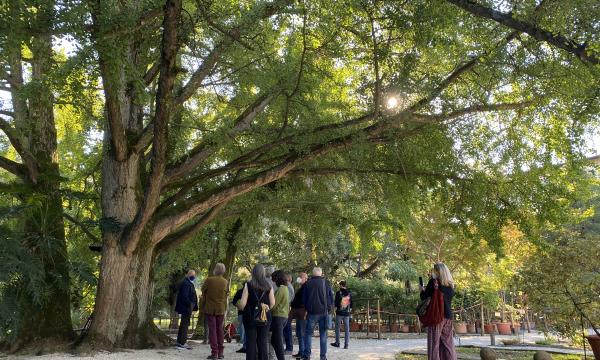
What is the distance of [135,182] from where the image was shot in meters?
10.4

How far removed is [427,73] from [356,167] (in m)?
2.58

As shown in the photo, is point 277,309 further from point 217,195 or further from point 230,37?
point 230,37

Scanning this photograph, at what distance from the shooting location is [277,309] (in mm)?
7582

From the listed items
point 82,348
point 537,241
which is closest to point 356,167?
point 537,241

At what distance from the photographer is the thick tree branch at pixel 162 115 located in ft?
19.9

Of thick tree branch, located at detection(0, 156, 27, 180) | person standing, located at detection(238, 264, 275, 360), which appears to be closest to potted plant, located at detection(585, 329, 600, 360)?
person standing, located at detection(238, 264, 275, 360)

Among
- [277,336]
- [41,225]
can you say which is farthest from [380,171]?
[41,225]

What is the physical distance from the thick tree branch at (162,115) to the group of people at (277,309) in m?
1.69

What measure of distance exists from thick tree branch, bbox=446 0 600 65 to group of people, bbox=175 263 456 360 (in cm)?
375

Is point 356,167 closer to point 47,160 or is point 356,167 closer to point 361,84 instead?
point 361,84


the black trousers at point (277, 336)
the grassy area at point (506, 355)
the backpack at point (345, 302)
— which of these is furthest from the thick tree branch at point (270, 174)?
the grassy area at point (506, 355)

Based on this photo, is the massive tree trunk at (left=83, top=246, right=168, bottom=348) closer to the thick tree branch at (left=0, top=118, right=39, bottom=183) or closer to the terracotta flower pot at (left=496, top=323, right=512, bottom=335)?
the thick tree branch at (left=0, top=118, right=39, bottom=183)

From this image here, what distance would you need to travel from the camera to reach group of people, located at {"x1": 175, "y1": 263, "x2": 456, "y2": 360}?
23.4 feet

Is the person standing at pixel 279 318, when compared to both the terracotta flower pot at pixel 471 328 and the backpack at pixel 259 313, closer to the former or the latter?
the backpack at pixel 259 313
